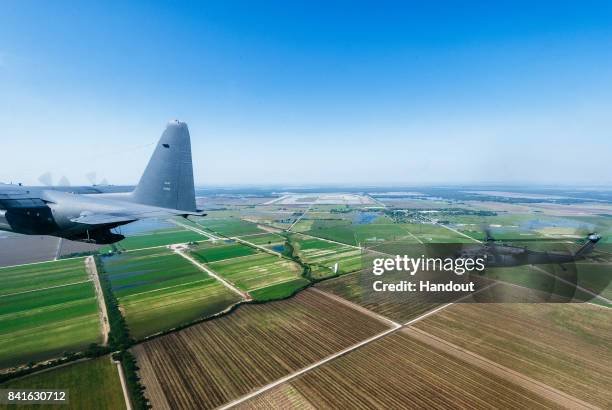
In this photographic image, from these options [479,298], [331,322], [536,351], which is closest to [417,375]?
[331,322]

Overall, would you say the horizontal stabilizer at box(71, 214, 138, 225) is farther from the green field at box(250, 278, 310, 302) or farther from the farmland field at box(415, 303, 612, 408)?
the farmland field at box(415, 303, 612, 408)

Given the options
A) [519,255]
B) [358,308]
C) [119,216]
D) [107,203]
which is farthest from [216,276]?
[519,255]

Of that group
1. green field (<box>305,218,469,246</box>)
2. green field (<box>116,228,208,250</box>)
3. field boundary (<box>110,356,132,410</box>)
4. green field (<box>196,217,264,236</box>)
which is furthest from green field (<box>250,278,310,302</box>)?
green field (<box>196,217,264,236</box>)

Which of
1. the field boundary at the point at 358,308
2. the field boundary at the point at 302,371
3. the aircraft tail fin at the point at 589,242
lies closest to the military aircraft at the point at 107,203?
the field boundary at the point at 302,371

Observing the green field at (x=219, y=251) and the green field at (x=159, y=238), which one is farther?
the green field at (x=159, y=238)

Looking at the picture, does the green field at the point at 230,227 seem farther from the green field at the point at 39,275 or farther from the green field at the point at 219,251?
the green field at the point at 39,275

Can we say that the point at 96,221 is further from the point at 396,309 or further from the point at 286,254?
the point at 286,254
